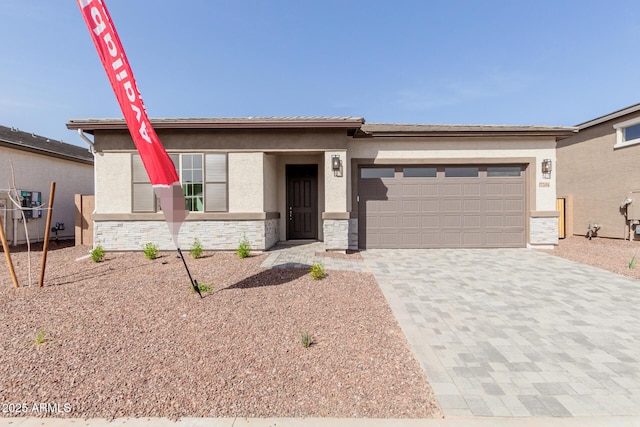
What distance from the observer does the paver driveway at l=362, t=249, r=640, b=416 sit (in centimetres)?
239

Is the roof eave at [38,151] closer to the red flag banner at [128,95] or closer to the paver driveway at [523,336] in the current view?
the red flag banner at [128,95]

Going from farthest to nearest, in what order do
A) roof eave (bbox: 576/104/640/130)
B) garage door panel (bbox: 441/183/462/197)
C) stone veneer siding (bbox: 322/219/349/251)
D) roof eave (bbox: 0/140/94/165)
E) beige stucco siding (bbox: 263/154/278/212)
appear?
roof eave (bbox: 576/104/640/130) → roof eave (bbox: 0/140/94/165) → garage door panel (bbox: 441/183/462/197) → beige stucco siding (bbox: 263/154/278/212) → stone veneer siding (bbox: 322/219/349/251)

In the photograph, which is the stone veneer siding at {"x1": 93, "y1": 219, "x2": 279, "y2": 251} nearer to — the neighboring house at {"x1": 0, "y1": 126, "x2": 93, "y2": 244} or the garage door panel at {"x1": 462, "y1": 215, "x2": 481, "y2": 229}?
the neighboring house at {"x1": 0, "y1": 126, "x2": 93, "y2": 244}

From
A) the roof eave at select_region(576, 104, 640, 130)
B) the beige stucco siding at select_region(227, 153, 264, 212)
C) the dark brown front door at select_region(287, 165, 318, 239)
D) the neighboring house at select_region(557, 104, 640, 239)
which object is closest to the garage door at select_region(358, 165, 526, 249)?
the dark brown front door at select_region(287, 165, 318, 239)

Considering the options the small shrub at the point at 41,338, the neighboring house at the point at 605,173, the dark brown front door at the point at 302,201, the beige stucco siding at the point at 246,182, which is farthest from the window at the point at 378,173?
the small shrub at the point at 41,338

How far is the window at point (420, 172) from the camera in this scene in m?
9.17

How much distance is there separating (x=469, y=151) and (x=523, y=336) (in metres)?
7.10

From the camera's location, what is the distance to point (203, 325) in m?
3.52

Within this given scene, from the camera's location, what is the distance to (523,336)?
135 inches

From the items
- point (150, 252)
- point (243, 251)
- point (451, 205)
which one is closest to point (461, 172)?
point (451, 205)

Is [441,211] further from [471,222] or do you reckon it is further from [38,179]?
[38,179]

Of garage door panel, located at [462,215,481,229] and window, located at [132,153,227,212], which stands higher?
window, located at [132,153,227,212]

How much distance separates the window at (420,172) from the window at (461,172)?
1.30ft

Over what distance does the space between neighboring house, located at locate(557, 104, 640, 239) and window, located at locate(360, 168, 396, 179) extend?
782cm
